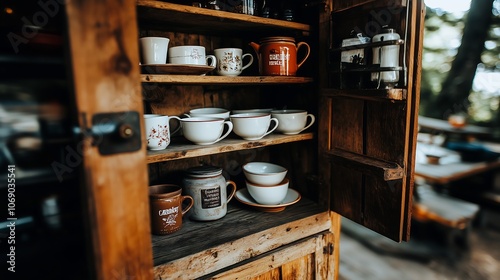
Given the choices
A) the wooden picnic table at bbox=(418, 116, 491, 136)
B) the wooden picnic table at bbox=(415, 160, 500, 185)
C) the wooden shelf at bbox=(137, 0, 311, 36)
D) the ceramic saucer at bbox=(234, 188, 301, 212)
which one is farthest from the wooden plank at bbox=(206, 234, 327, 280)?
the wooden picnic table at bbox=(418, 116, 491, 136)

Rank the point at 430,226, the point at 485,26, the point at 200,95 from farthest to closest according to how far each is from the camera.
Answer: the point at 485,26 → the point at 430,226 → the point at 200,95

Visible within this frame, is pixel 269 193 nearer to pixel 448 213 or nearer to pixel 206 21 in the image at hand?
pixel 206 21

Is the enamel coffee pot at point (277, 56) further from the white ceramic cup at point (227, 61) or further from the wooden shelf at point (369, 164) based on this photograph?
the wooden shelf at point (369, 164)

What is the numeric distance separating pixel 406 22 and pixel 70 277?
130 centimetres

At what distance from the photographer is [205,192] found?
1.22m

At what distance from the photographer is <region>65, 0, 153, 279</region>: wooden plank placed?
579mm

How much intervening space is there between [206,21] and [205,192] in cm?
64

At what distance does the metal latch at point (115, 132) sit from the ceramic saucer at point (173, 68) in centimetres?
42

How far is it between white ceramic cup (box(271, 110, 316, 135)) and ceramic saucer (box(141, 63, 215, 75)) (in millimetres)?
372

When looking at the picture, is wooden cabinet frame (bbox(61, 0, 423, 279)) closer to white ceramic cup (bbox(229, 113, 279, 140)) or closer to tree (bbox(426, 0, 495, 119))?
white ceramic cup (bbox(229, 113, 279, 140))

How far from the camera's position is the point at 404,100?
0.97m

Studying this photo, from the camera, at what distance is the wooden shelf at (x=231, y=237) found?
A: 1.01 meters

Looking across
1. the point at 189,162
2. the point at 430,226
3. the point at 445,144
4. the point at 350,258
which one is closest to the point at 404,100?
the point at 189,162

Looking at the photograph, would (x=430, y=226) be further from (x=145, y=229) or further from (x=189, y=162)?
(x=145, y=229)
